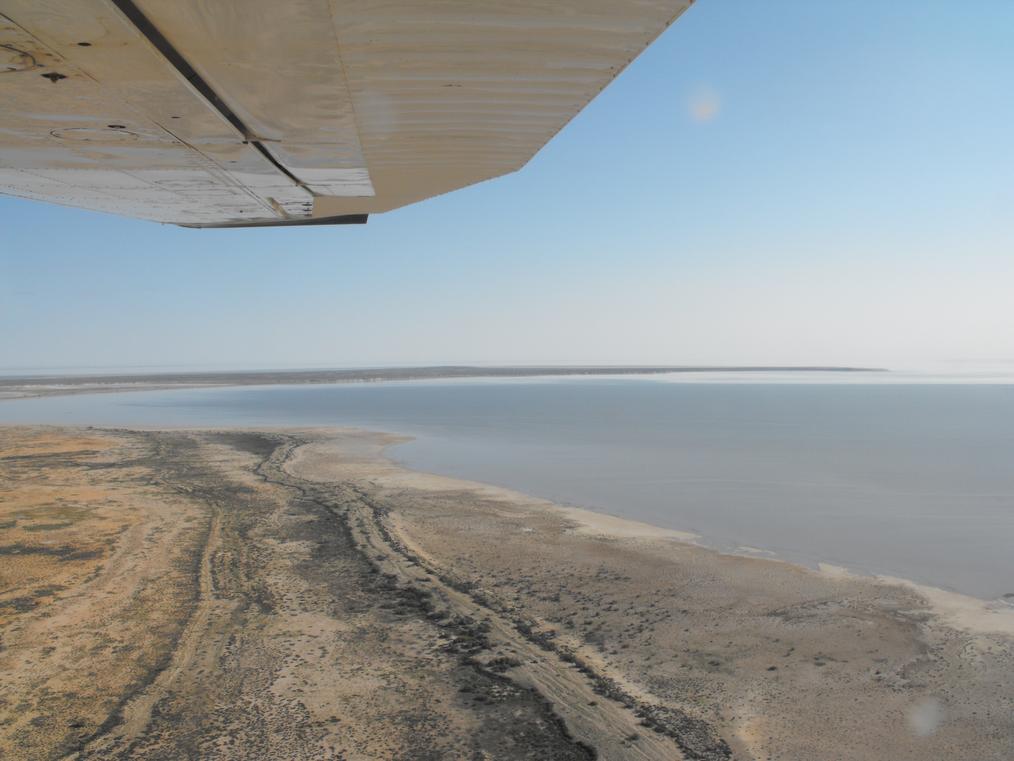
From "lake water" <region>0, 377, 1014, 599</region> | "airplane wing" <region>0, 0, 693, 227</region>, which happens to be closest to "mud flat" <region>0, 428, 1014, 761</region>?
"lake water" <region>0, 377, 1014, 599</region>

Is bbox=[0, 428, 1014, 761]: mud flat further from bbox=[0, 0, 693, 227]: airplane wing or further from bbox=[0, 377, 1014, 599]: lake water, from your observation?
bbox=[0, 0, 693, 227]: airplane wing

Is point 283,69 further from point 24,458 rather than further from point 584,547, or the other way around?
point 24,458

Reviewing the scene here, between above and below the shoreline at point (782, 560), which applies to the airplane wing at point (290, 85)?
above

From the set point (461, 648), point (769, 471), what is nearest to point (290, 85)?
point (461, 648)

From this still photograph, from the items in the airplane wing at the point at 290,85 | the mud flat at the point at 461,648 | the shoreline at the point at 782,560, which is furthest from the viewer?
the shoreline at the point at 782,560

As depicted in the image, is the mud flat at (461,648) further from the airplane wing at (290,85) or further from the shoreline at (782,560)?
the airplane wing at (290,85)

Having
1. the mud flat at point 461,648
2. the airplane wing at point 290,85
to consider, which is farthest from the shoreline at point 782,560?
the airplane wing at point 290,85
